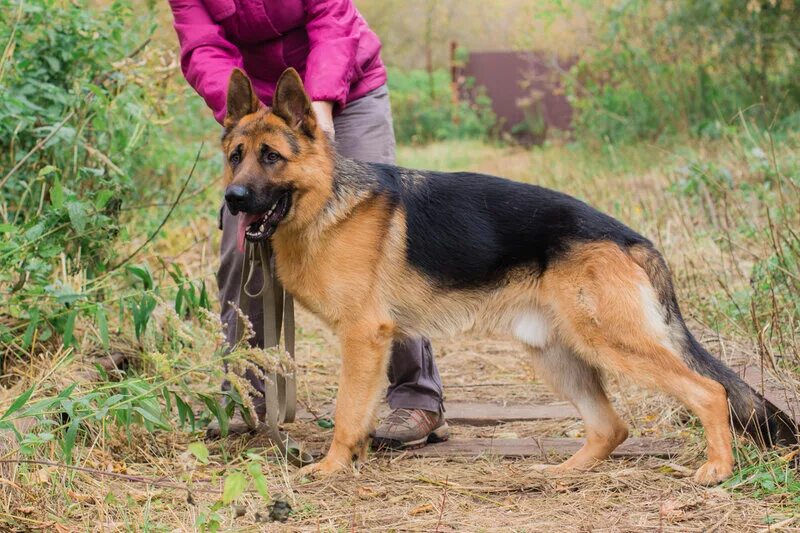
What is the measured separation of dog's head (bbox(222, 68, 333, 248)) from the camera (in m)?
3.88

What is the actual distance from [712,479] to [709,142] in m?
8.45

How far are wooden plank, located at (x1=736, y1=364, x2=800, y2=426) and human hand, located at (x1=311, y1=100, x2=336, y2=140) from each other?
2.18m

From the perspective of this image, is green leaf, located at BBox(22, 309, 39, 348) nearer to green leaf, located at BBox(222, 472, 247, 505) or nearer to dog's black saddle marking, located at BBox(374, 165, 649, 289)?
dog's black saddle marking, located at BBox(374, 165, 649, 289)

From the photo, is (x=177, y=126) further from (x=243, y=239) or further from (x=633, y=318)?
(x=633, y=318)

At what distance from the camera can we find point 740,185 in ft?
25.8

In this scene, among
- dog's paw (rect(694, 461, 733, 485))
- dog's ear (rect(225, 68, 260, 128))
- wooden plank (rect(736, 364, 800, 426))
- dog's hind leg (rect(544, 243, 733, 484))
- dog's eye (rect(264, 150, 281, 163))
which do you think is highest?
dog's ear (rect(225, 68, 260, 128))

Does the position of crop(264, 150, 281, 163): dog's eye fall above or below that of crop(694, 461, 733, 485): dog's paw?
above

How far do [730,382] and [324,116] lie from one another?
2174 mm

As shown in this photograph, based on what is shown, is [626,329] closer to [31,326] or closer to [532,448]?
[532,448]

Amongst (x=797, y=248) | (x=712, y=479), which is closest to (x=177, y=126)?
(x=797, y=248)

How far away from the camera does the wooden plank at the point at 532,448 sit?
4.23 m

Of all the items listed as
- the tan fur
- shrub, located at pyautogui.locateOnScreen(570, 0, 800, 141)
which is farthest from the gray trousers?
shrub, located at pyautogui.locateOnScreen(570, 0, 800, 141)

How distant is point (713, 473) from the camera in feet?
12.0

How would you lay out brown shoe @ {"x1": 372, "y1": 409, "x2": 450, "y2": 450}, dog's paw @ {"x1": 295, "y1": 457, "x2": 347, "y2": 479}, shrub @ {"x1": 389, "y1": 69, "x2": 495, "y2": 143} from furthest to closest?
shrub @ {"x1": 389, "y1": 69, "x2": 495, "y2": 143} → brown shoe @ {"x1": 372, "y1": 409, "x2": 450, "y2": 450} → dog's paw @ {"x1": 295, "y1": 457, "x2": 347, "y2": 479}
